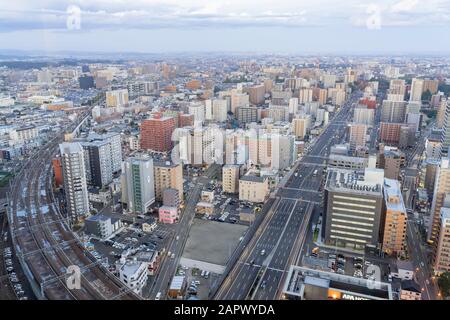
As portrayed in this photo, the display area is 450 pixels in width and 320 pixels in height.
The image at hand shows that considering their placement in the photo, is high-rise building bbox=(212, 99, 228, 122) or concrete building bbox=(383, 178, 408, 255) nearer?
concrete building bbox=(383, 178, 408, 255)

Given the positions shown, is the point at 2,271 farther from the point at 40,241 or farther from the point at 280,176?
the point at 280,176

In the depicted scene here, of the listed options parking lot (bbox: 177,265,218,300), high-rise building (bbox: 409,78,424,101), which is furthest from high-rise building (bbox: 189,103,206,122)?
high-rise building (bbox: 409,78,424,101)

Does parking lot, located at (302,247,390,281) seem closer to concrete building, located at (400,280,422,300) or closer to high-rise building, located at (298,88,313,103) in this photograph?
concrete building, located at (400,280,422,300)

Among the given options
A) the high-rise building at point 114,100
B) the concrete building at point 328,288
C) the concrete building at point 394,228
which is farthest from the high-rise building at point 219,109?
the concrete building at point 328,288

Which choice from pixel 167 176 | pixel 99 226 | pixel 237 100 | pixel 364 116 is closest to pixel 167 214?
pixel 167 176

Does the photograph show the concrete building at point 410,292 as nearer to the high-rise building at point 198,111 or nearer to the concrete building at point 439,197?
the concrete building at point 439,197

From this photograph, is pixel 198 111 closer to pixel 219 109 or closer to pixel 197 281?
pixel 219 109
